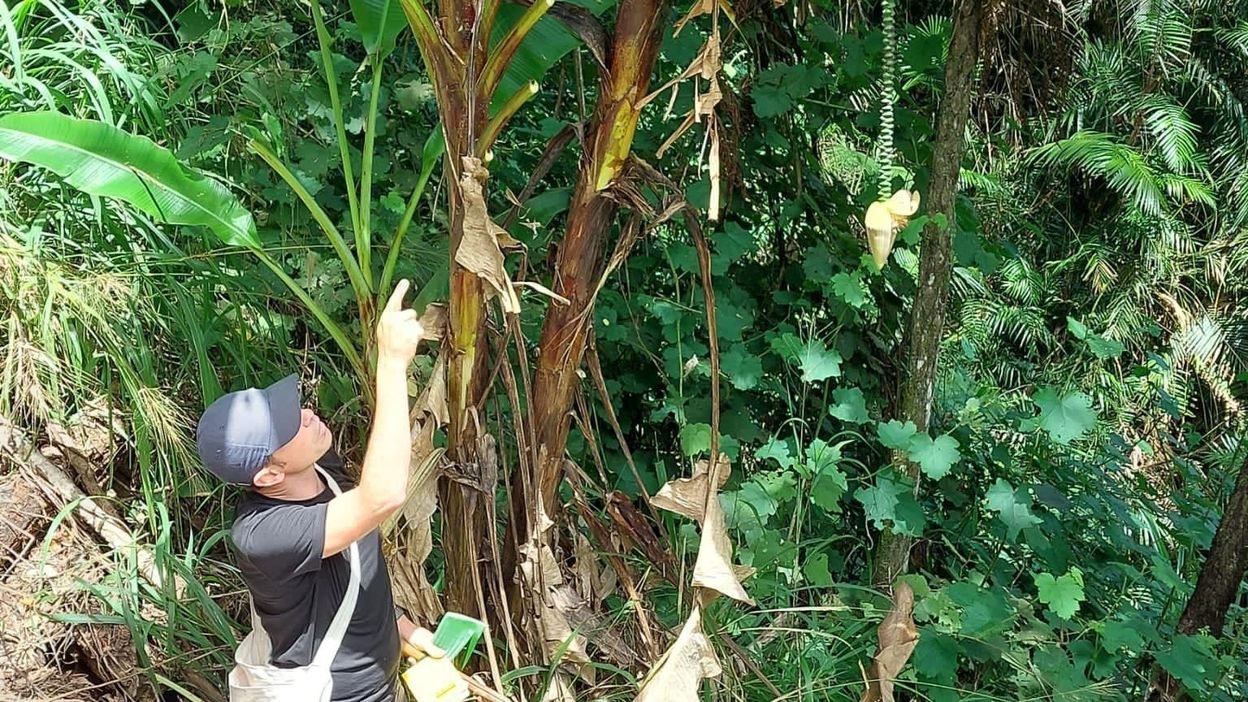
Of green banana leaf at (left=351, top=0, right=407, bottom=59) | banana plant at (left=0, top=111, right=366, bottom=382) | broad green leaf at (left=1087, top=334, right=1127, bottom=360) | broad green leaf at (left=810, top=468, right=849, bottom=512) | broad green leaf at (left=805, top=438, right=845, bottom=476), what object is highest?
green banana leaf at (left=351, top=0, right=407, bottom=59)

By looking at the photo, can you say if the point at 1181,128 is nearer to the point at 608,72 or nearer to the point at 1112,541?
the point at 1112,541

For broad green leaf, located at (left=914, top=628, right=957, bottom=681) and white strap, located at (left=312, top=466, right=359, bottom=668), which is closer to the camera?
white strap, located at (left=312, top=466, right=359, bottom=668)

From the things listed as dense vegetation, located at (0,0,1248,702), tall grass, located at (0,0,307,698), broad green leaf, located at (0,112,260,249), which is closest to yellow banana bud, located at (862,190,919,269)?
dense vegetation, located at (0,0,1248,702)

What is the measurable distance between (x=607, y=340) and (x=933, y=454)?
0.90 metres

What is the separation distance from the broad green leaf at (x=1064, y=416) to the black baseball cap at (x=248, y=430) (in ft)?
5.01

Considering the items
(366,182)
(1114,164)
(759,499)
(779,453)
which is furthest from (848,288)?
(1114,164)

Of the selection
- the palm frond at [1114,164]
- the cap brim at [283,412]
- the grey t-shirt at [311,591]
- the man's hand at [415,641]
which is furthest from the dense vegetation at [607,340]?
the palm frond at [1114,164]

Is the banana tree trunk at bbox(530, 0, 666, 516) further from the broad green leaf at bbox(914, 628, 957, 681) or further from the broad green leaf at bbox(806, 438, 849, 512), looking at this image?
the broad green leaf at bbox(914, 628, 957, 681)

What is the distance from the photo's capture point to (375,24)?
1919 millimetres

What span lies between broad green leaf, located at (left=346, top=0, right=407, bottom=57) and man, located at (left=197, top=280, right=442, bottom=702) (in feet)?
2.22

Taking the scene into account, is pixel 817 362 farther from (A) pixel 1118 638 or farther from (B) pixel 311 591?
(B) pixel 311 591

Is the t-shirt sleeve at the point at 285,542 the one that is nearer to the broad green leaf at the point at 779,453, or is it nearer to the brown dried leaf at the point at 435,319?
the brown dried leaf at the point at 435,319

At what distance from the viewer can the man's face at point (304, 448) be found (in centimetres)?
146

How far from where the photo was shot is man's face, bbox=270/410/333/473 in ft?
4.77
